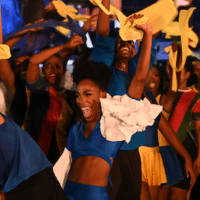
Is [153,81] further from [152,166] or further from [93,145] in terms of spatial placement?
[93,145]

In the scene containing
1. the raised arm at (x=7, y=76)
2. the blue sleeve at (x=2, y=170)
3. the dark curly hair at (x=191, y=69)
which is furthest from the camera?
the dark curly hair at (x=191, y=69)

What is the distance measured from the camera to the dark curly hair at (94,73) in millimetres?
1555

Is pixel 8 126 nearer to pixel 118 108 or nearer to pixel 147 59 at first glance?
pixel 118 108

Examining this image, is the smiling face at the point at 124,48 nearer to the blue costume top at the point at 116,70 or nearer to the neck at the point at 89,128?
the blue costume top at the point at 116,70

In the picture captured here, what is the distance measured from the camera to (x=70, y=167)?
4.94 feet

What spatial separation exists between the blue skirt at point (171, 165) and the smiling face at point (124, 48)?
21.6 inches

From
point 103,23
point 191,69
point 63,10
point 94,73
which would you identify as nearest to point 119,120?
point 94,73

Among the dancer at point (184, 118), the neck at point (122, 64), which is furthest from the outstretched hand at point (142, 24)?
the dancer at point (184, 118)

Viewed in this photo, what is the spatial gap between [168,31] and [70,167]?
881 mm

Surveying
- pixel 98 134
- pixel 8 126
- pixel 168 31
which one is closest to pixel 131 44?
pixel 168 31

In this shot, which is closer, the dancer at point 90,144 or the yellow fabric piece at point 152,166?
the dancer at point 90,144

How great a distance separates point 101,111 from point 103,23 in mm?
437

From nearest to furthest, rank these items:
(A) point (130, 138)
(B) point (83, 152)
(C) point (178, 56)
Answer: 1. (B) point (83, 152)
2. (A) point (130, 138)
3. (C) point (178, 56)

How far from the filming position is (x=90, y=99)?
153cm
